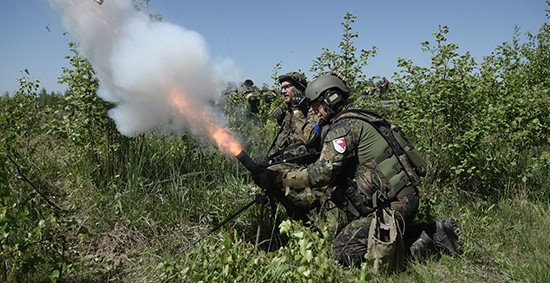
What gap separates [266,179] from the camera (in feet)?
15.1

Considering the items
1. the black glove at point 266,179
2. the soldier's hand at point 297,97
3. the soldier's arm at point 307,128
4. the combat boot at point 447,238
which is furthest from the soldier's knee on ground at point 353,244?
the soldier's hand at point 297,97

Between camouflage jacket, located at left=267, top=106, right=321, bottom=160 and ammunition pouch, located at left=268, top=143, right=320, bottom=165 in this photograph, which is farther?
camouflage jacket, located at left=267, top=106, right=321, bottom=160

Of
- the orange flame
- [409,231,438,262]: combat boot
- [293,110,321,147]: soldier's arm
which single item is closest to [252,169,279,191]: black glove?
the orange flame

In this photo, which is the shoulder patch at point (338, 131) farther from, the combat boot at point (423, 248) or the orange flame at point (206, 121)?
the combat boot at point (423, 248)

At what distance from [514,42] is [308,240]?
7.98 metres

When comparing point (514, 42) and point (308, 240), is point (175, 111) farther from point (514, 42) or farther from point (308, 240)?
point (514, 42)

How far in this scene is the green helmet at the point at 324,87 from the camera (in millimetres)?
4805

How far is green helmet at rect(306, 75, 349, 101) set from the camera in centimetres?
480

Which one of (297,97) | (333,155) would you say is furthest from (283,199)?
(297,97)

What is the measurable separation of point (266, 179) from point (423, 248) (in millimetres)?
1571

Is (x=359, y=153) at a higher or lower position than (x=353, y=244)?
higher

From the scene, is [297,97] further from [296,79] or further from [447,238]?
[447,238]

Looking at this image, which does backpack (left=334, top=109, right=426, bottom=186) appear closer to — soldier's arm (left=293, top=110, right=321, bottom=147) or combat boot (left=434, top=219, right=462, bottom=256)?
combat boot (left=434, top=219, right=462, bottom=256)

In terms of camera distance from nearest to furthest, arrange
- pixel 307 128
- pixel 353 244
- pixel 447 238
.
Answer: pixel 353 244 < pixel 447 238 < pixel 307 128
